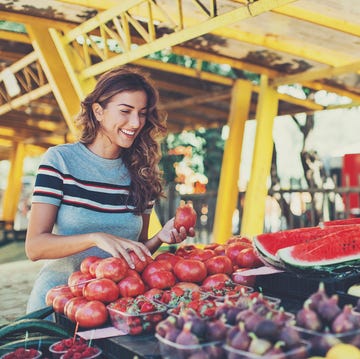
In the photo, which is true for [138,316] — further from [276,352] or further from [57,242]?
[57,242]

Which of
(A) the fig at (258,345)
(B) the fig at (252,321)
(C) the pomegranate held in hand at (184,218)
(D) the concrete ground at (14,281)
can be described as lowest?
(D) the concrete ground at (14,281)

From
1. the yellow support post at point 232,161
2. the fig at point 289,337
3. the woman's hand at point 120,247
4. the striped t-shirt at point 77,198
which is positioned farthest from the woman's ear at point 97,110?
the yellow support post at point 232,161

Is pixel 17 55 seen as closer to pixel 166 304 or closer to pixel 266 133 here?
pixel 266 133

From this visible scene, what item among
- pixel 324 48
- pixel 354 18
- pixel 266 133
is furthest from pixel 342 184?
pixel 354 18

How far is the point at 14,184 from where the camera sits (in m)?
17.8

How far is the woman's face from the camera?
299 cm

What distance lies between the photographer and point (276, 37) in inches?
278

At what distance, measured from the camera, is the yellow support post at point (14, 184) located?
57.6 feet

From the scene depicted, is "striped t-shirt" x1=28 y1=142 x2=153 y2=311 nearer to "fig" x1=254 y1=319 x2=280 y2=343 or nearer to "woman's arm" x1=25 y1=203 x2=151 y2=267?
"woman's arm" x1=25 y1=203 x2=151 y2=267

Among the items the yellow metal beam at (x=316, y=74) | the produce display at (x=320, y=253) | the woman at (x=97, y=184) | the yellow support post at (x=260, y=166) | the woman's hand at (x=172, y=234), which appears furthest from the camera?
the yellow support post at (x=260, y=166)

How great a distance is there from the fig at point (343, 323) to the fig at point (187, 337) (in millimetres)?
397

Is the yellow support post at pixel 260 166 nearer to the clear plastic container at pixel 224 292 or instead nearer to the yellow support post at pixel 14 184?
the clear plastic container at pixel 224 292

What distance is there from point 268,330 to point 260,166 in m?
7.22

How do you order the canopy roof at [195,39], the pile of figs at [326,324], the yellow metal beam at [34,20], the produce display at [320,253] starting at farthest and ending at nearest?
1. the yellow metal beam at [34,20]
2. the canopy roof at [195,39]
3. the produce display at [320,253]
4. the pile of figs at [326,324]
